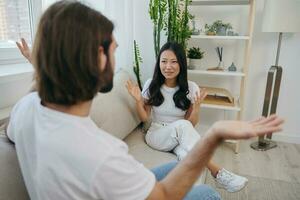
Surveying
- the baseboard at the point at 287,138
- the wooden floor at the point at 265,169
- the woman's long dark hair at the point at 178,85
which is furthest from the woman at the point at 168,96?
the baseboard at the point at 287,138

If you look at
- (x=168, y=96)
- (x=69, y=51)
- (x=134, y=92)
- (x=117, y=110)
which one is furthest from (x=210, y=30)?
(x=69, y=51)

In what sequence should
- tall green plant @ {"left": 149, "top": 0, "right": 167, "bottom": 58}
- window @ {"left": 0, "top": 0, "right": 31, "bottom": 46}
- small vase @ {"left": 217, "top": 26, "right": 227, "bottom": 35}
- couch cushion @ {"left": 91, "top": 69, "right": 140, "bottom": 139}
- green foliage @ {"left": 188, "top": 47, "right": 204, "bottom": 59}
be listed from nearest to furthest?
1. couch cushion @ {"left": 91, "top": 69, "right": 140, "bottom": 139}
2. window @ {"left": 0, "top": 0, "right": 31, "bottom": 46}
3. tall green plant @ {"left": 149, "top": 0, "right": 167, "bottom": 58}
4. small vase @ {"left": 217, "top": 26, "right": 227, "bottom": 35}
5. green foliage @ {"left": 188, "top": 47, "right": 204, "bottom": 59}

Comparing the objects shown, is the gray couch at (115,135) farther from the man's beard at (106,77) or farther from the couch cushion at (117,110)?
the man's beard at (106,77)

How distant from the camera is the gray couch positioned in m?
0.84

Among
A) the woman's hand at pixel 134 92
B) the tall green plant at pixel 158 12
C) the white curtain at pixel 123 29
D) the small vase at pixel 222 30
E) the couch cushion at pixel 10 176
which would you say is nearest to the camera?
the couch cushion at pixel 10 176

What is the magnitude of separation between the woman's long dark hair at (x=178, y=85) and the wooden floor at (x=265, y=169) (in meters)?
0.70

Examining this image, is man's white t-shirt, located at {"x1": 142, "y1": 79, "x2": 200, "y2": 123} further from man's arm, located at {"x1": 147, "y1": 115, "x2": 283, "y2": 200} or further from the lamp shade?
man's arm, located at {"x1": 147, "y1": 115, "x2": 283, "y2": 200}

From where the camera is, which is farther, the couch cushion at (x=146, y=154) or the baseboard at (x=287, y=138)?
the baseboard at (x=287, y=138)

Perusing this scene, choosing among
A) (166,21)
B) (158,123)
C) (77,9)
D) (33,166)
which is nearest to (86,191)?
(33,166)

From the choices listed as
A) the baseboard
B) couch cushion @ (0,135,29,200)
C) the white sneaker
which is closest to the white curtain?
the white sneaker

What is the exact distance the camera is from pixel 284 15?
2137 millimetres

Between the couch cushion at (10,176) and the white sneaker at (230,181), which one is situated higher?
the couch cushion at (10,176)

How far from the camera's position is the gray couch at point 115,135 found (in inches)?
33.0

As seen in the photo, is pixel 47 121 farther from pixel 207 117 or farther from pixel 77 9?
pixel 207 117
